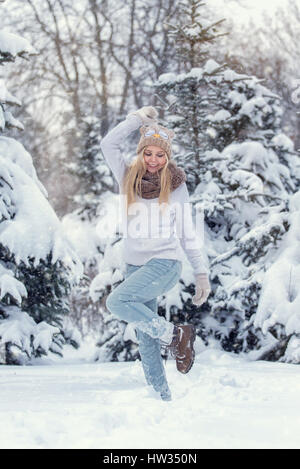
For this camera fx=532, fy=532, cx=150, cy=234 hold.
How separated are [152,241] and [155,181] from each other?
433mm

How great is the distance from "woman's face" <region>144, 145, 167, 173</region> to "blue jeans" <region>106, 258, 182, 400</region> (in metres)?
0.68

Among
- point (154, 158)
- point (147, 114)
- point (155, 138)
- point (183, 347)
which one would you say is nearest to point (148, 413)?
point (183, 347)

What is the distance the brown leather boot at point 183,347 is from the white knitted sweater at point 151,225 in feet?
1.69

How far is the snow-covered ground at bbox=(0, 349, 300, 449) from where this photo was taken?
2096 millimetres

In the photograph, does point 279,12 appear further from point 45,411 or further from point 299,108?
point 45,411

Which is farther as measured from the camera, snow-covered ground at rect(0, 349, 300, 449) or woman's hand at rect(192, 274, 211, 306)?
woman's hand at rect(192, 274, 211, 306)

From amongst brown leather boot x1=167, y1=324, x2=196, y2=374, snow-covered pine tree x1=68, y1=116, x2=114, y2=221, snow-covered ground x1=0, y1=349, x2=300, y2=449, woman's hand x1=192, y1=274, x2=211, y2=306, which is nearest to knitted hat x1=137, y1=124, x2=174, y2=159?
woman's hand x1=192, y1=274, x2=211, y2=306

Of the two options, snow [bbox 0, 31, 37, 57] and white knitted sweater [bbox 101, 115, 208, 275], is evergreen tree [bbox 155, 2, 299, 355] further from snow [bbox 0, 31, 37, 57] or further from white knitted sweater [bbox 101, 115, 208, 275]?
white knitted sweater [bbox 101, 115, 208, 275]

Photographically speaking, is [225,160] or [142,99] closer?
[225,160]

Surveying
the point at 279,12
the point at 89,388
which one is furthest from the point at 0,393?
the point at 279,12

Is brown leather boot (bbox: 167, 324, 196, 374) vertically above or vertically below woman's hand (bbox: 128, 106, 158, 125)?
below

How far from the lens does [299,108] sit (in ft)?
70.8

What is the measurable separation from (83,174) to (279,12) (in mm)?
11126
